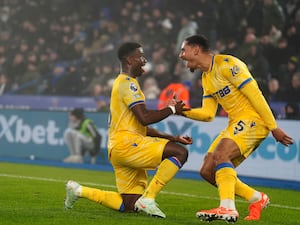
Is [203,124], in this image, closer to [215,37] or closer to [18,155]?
[215,37]

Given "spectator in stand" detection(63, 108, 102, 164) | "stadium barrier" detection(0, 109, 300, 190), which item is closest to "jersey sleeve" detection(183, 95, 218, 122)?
"stadium barrier" detection(0, 109, 300, 190)

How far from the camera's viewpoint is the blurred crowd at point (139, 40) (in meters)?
17.2

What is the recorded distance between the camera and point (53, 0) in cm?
2434

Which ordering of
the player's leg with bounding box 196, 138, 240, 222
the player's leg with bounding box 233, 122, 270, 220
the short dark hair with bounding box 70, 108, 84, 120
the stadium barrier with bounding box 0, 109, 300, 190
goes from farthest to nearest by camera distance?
the short dark hair with bounding box 70, 108, 84, 120, the stadium barrier with bounding box 0, 109, 300, 190, the player's leg with bounding box 233, 122, 270, 220, the player's leg with bounding box 196, 138, 240, 222

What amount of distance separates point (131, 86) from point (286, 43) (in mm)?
9063

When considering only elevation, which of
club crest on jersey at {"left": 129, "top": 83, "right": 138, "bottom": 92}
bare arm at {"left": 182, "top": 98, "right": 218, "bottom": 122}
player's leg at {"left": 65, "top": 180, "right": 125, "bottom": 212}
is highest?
club crest on jersey at {"left": 129, "top": 83, "right": 138, "bottom": 92}

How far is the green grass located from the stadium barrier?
838mm

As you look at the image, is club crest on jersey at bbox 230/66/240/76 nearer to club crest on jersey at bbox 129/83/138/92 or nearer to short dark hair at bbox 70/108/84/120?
club crest on jersey at bbox 129/83/138/92

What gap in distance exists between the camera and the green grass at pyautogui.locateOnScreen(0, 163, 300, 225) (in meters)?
8.25

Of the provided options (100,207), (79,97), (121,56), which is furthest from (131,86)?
(79,97)

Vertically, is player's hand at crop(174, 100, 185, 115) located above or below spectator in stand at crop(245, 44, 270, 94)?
above

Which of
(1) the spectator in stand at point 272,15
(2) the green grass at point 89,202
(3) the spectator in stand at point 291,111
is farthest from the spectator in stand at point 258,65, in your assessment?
(2) the green grass at point 89,202

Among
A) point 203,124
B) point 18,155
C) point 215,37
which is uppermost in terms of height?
point 215,37

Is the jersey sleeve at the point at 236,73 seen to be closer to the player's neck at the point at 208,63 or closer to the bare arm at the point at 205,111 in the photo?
the player's neck at the point at 208,63
